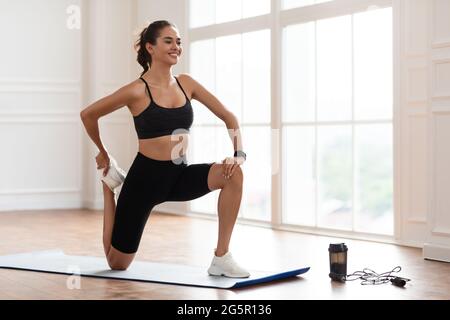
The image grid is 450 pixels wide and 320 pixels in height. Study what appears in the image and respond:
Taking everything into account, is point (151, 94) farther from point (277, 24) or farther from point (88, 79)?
point (88, 79)

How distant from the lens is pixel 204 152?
6.68 m

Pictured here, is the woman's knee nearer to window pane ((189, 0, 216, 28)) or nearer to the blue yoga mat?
the blue yoga mat

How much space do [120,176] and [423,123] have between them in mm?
2049

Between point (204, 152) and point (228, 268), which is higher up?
point (204, 152)

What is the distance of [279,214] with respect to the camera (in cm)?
580

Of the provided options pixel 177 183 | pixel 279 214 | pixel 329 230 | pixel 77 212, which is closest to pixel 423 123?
pixel 329 230

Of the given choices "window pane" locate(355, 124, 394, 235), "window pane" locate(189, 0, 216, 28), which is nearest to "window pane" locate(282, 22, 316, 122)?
"window pane" locate(355, 124, 394, 235)

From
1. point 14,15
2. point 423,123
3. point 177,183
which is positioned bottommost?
point 177,183

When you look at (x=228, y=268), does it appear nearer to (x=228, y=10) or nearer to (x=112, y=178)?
(x=112, y=178)

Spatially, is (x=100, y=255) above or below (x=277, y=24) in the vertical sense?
below

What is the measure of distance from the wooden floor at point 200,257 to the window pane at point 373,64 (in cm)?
90

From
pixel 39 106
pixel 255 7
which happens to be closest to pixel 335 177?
pixel 255 7

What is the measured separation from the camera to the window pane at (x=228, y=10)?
6215 mm

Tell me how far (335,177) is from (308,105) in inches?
22.9
